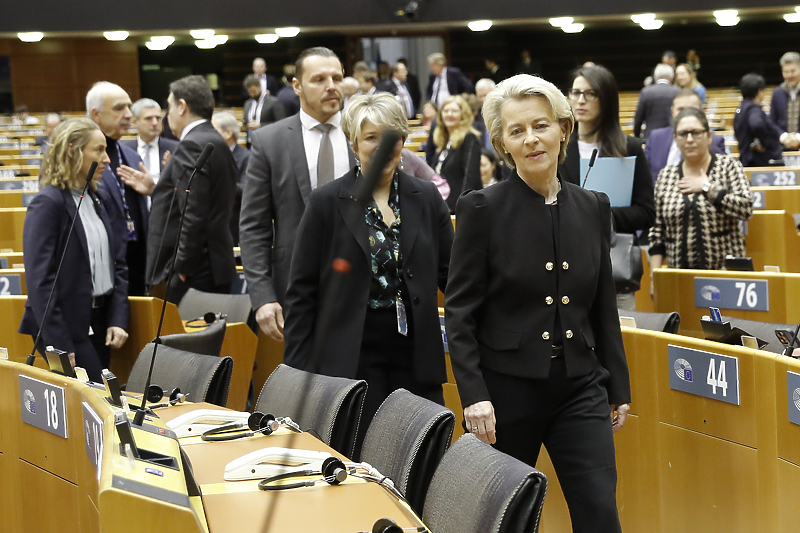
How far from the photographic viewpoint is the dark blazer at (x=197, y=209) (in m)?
4.46

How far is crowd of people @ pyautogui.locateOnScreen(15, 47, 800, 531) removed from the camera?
2.24 metres

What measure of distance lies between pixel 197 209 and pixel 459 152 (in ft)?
8.36

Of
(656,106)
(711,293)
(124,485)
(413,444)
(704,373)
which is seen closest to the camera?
(124,485)

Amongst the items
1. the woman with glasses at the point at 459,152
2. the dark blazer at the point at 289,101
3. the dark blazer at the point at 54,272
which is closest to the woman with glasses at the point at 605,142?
the dark blazer at the point at 54,272

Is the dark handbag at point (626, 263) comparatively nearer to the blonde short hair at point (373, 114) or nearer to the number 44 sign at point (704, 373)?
the number 44 sign at point (704, 373)

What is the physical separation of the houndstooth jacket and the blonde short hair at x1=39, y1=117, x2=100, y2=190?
8.04ft

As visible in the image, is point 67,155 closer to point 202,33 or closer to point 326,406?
point 326,406

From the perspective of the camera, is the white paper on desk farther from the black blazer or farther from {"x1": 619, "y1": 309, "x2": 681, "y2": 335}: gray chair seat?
the black blazer

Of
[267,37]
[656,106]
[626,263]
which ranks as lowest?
[626,263]

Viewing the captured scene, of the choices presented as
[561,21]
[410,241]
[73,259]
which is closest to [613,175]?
[410,241]

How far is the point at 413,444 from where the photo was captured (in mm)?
2156

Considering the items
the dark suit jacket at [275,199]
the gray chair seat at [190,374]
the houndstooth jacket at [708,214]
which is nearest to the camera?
the gray chair seat at [190,374]

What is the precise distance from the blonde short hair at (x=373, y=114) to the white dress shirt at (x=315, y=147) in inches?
23.6

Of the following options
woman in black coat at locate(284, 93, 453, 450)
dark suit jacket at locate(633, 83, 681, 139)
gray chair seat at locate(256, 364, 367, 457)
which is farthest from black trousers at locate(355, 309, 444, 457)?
dark suit jacket at locate(633, 83, 681, 139)
